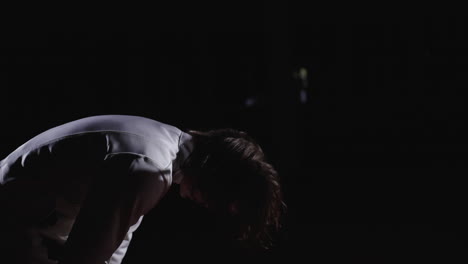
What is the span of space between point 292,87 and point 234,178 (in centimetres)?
329

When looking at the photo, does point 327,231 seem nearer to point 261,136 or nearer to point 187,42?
point 261,136

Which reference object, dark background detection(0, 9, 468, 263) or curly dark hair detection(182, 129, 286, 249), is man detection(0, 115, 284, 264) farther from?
dark background detection(0, 9, 468, 263)

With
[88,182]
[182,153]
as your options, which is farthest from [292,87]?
[88,182]

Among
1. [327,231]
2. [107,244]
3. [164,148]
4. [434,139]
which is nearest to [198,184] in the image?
[164,148]

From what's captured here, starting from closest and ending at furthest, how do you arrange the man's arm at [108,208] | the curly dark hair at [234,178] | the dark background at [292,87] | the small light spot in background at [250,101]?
1. the man's arm at [108,208]
2. the curly dark hair at [234,178]
3. the dark background at [292,87]
4. the small light spot in background at [250,101]

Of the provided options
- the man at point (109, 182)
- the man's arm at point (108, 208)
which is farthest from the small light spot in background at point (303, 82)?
the man's arm at point (108, 208)

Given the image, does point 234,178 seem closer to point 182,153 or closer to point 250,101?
point 182,153

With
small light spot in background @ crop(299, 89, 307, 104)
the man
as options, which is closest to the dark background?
small light spot in background @ crop(299, 89, 307, 104)

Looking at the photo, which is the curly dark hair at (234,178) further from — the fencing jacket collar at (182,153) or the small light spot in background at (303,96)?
the small light spot in background at (303,96)

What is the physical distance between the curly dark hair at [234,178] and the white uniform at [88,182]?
0.18ft

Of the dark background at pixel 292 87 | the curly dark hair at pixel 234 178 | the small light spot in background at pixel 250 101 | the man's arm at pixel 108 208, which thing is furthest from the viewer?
the small light spot in background at pixel 250 101

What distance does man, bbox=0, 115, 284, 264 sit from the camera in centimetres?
91

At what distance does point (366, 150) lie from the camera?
5289 mm

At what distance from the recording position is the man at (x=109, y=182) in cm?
91
